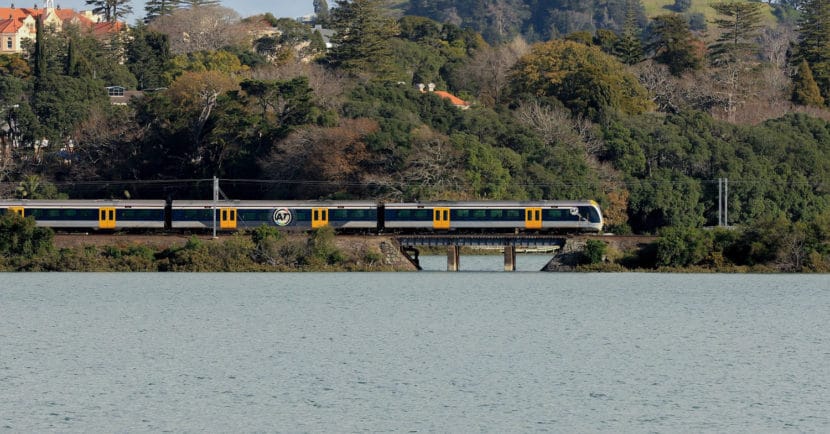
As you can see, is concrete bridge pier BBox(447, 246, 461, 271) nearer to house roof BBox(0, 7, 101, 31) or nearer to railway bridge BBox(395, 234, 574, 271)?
railway bridge BBox(395, 234, 574, 271)

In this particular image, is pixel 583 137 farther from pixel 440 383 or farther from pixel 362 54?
pixel 440 383

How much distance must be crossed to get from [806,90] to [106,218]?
6713cm

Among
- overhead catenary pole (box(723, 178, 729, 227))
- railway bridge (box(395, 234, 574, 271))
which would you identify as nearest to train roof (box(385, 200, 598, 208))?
railway bridge (box(395, 234, 574, 271))

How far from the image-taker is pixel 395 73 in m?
120

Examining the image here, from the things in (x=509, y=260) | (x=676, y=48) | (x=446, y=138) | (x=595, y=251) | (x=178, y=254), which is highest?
(x=676, y=48)

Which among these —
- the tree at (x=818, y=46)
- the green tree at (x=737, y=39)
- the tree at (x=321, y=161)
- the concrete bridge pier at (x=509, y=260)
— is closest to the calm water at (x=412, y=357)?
the concrete bridge pier at (x=509, y=260)

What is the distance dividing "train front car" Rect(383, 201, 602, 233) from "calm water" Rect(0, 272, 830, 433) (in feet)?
21.0

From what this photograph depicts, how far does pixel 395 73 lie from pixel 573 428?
9278 centimetres

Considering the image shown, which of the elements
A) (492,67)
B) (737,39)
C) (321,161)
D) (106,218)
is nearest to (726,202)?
(321,161)

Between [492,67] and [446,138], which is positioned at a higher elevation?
[492,67]

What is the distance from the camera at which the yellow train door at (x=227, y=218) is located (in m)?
67.3

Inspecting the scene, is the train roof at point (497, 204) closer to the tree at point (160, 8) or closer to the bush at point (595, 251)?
the bush at point (595, 251)

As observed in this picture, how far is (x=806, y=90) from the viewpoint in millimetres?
116688

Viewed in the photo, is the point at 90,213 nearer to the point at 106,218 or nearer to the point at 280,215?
the point at 106,218
